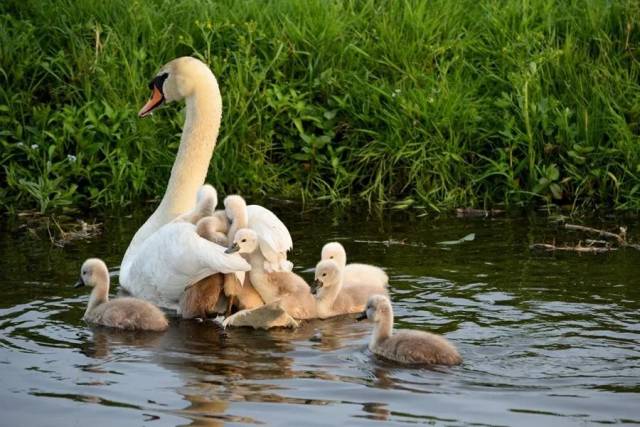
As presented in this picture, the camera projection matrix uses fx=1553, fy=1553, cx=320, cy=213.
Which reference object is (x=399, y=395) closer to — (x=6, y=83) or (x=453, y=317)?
(x=453, y=317)

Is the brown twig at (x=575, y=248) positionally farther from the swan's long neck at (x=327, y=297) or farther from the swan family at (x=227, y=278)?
the swan's long neck at (x=327, y=297)

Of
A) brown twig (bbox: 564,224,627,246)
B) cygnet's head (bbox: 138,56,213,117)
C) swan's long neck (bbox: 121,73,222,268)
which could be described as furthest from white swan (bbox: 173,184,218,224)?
brown twig (bbox: 564,224,627,246)

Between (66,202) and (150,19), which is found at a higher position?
(150,19)

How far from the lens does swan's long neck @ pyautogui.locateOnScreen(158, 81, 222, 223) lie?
952 cm

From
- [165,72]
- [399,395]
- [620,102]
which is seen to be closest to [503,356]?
[399,395]

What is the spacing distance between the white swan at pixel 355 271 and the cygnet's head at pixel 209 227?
1.92 ft

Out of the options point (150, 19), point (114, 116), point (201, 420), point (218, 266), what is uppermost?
point (150, 19)

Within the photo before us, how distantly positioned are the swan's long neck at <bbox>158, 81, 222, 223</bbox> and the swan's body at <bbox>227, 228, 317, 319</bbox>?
130cm

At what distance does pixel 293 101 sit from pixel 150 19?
1468 mm

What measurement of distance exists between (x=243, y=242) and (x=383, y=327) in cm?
99

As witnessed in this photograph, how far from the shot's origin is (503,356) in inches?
289

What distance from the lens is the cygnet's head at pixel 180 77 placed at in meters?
9.62

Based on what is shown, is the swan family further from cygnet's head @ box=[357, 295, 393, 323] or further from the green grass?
the green grass

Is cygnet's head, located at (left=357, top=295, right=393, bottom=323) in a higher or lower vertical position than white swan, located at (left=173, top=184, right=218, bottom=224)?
lower
